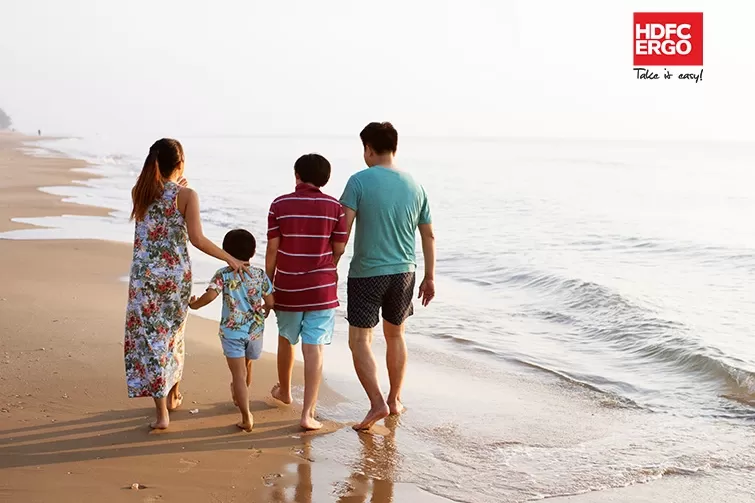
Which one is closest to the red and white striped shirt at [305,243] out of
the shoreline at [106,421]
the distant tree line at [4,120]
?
the shoreline at [106,421]

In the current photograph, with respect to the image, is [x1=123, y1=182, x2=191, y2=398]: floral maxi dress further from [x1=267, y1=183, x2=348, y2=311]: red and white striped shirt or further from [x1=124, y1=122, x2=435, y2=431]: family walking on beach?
[x1=267, y1=183, x2=348, y2=311]: red and white striped shirt

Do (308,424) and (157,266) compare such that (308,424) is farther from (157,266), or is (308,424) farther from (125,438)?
(157,266)

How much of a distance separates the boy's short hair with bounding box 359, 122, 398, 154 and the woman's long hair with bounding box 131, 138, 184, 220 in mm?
Answer: 1083

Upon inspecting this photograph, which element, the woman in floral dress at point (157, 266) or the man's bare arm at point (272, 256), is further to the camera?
the man's bare arm at point (272, 256)

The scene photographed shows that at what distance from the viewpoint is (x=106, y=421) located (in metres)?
4.77

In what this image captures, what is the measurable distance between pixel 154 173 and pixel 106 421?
1.43 meters

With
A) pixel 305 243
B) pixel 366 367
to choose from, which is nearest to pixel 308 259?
pixel 305 243

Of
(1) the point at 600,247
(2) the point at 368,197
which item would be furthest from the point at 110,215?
(2) the point at 368,197

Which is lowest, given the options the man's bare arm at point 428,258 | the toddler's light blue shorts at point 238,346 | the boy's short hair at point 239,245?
the toddler's light blue shorts at point 238,346

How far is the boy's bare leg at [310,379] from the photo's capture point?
15.8 ft

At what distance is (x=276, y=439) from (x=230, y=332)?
0.64 m

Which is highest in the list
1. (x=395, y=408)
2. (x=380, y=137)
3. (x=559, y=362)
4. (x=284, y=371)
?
(x=380, y=137)

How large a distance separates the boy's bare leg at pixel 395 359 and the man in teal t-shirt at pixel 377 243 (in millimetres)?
149

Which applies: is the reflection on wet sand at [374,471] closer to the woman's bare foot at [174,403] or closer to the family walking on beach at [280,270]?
the family walking on beach at [280,270]
